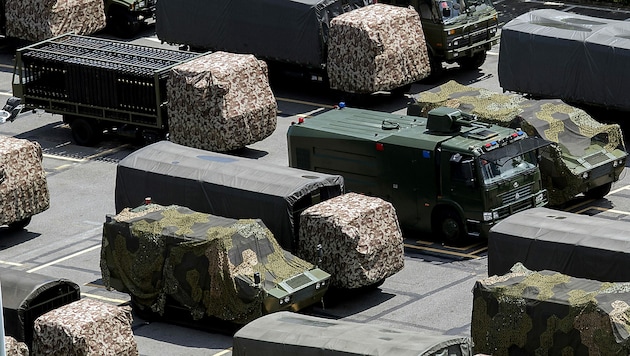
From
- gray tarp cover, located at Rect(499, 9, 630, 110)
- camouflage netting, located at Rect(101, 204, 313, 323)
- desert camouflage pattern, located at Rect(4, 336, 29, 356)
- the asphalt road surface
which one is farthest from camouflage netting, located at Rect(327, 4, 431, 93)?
desert camouflage pattern, located at Rect(4, 336, 29, 356)

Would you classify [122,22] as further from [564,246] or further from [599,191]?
[564,246]

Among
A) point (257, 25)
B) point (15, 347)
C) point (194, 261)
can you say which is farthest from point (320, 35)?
point (15, 347)

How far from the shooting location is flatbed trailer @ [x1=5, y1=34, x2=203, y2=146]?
42.5m

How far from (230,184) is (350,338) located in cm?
840

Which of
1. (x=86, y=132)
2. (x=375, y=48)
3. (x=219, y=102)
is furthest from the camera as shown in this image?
(x=375, y=48)

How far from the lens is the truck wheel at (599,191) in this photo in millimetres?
38188

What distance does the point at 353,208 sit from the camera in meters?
32.3

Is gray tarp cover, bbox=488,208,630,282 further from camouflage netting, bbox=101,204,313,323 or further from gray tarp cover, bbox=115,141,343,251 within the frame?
gray tarp cover, bbox=115,141,343,251

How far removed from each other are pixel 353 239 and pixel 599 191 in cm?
897

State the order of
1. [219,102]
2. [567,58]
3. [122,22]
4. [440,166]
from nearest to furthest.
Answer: [440,166] → [219,102] → [567,58] → [122,22]

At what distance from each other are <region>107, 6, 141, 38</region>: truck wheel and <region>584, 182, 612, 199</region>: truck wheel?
65.5 ft

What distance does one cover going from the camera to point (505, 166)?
3562 cm

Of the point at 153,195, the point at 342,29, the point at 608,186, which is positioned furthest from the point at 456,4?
the point at 153,195

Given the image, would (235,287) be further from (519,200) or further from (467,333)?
(519,200)
